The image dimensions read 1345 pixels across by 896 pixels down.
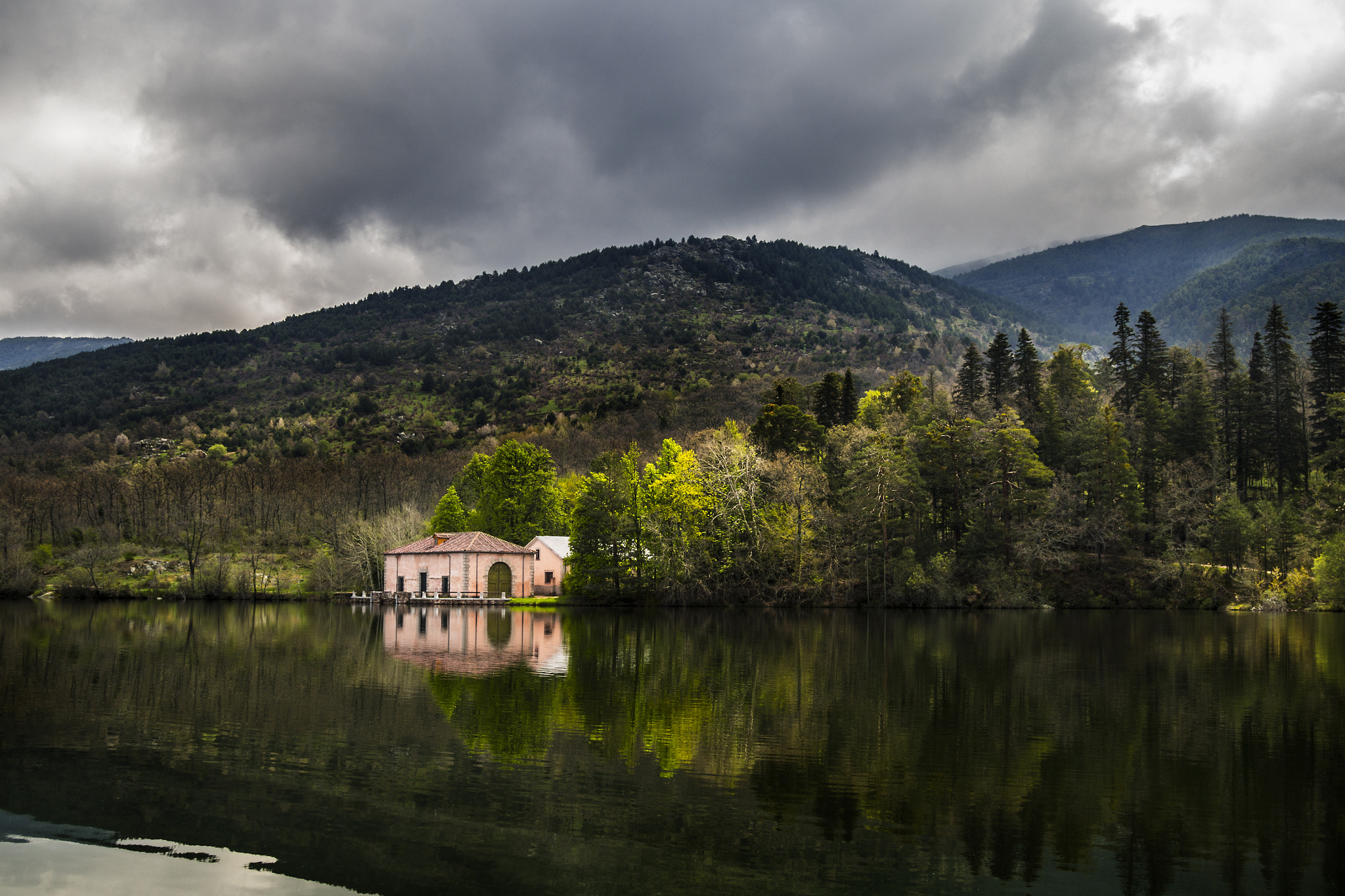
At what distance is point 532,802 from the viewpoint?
12836 mm

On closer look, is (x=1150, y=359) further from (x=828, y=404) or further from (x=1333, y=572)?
(x=1333, y=572)

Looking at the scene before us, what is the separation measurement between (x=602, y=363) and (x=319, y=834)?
18277 centimetres

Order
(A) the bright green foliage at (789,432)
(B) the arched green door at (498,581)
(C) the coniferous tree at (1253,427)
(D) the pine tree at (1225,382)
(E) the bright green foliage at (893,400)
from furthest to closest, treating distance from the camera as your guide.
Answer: (E) the bright green foliage at (893,400), (D) the pine tree at (1225,382), (A) the bright green foliage at (789,432), (C) the coniferous tree at (1253,427), (B) the arched green door at (498,581)

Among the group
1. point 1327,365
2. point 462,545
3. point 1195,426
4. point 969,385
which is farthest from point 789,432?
point 1327,365

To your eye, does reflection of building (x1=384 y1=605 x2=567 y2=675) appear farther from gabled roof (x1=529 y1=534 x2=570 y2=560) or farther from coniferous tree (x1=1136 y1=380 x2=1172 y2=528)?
coniferous tree (x1=1136 y1=380 x2=1172 y2=528)

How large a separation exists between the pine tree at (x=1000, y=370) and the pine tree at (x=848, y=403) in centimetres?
1340

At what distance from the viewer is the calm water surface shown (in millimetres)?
10430

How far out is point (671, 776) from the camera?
14.5 metres

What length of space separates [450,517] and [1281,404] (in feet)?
242

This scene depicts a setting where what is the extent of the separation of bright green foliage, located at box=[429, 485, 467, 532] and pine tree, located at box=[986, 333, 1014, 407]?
5239cm

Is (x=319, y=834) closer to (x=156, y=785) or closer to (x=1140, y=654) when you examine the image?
(x=156, y=785)

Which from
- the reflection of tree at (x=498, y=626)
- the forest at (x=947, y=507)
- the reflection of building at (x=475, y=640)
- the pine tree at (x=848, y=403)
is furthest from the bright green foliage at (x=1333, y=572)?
the reflection of tree at (x=498, y=626)

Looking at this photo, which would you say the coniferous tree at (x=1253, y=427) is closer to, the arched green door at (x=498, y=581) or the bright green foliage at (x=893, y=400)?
the bright green foliage at (x=893, y=400)

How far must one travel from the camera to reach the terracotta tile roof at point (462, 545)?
75250 mm
